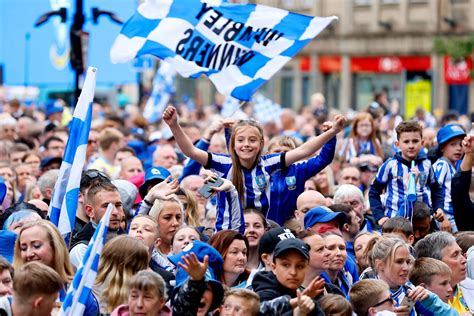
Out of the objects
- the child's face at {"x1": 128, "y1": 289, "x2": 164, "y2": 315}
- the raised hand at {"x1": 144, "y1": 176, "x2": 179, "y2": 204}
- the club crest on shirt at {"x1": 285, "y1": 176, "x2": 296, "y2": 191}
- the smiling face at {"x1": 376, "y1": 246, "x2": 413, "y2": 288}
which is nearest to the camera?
the child's face at {"x1": 128, "y1": 289, "x2": 164, "y2": 315}

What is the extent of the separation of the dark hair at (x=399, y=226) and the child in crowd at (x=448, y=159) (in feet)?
5.12

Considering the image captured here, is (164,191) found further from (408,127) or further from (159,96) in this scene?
(159,96)

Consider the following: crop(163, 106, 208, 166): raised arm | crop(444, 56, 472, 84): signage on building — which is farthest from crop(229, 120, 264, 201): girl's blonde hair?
crop(444, 56, 472, 84): signage on building

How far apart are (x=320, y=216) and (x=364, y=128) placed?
5.90 meters

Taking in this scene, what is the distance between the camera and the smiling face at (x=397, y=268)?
8664mm

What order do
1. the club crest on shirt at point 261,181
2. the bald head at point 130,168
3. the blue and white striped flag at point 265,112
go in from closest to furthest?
the club crest on shirt at point 261,181 → the bald head at point 130,168 → the blue and white striped flag at point 265,112

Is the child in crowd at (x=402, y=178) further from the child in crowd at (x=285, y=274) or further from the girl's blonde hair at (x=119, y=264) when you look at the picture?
the girl's blonde hair at (x=119, y=264)

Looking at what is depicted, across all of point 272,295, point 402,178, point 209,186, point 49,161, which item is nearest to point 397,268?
point 272,295

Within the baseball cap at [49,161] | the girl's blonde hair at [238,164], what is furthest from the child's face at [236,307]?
the baseball cap at [49,161]

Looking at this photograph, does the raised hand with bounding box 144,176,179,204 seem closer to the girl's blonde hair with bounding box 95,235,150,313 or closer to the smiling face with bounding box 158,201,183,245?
the smiling face with bounding box 158,201,183,245

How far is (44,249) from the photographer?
7660 mm

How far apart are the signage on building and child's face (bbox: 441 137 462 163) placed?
3026cm

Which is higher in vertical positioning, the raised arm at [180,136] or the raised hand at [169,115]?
the raised hand at [169,115]

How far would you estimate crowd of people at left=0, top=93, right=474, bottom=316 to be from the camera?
734cm
